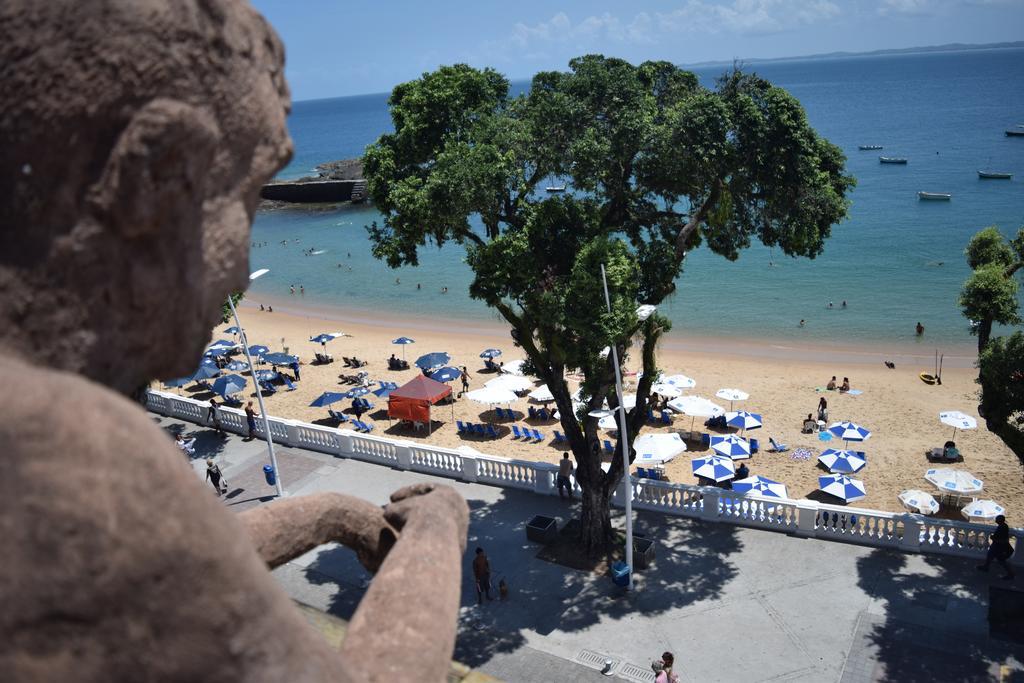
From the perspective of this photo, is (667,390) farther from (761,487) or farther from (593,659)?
(593,659)

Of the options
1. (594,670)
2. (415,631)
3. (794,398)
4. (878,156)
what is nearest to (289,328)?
(794,398)

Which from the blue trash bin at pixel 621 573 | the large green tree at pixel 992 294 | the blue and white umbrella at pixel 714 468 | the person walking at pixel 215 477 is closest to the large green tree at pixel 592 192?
the blue trash bin at pixel 621 573

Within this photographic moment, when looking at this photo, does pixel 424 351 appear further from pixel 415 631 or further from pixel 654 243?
pixel 415 631

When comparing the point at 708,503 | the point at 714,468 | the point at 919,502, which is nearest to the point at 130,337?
the point at 708,503

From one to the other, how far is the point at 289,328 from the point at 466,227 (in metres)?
36.9

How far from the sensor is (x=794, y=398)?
3177 centimetres

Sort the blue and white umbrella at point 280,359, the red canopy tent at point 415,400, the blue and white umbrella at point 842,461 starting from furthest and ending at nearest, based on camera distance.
Result: the blue and white umbrella at point 280,359
the red canopy tent at point 415,400
the blue and white umbrella at point 842,461

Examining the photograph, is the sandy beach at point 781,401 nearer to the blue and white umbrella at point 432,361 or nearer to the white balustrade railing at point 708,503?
the blue and white umbrella at point 432,361

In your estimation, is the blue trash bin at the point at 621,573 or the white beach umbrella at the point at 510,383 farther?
the white beach umbrella at the point at 510,383

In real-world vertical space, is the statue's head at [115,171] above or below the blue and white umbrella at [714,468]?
above

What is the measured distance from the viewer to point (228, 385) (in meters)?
31.0

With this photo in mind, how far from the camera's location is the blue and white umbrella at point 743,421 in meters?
27.3

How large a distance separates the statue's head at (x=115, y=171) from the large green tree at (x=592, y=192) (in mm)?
10497

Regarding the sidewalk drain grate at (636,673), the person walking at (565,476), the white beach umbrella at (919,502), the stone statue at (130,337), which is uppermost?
the stone statue at (130,337)
